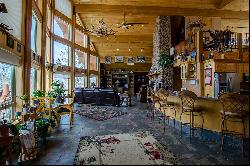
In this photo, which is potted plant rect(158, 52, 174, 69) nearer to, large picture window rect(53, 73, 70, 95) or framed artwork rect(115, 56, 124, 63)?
large picture window rect(53, 73, 70, 95)

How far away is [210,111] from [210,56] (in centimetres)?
416

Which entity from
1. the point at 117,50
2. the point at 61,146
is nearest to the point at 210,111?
the point at 61,146

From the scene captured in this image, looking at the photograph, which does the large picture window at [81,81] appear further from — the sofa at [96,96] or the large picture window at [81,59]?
the sofa at [96,96]

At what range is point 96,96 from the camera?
12.0 m

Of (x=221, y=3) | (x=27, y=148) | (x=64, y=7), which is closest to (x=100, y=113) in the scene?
(x=27, y=148)

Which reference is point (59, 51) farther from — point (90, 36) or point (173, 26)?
point (173, 26)

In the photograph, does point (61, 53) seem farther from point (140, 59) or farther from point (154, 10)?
point (140, 59)

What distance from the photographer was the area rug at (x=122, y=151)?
3.62 meters

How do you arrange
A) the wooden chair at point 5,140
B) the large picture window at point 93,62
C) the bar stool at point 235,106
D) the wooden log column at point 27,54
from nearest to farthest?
the wooden chair at point 5,140 < the bar stool at point 235,106 < the wooden log column at point 27,54 < the large picture window at point 93,62

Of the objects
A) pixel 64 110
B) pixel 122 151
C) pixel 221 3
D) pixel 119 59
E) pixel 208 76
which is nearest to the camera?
pixel 122 151

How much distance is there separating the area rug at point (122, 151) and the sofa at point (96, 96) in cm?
646

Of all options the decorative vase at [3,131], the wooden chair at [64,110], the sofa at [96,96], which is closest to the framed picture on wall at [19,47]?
the wooden chair at [64,110]

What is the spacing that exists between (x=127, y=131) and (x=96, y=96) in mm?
6346

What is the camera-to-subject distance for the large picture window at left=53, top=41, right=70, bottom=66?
37.2 ft
